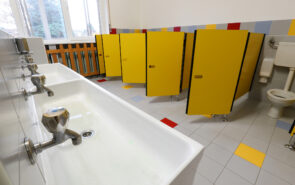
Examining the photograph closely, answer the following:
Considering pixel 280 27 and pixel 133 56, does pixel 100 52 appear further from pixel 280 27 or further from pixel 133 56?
pixel 280 27

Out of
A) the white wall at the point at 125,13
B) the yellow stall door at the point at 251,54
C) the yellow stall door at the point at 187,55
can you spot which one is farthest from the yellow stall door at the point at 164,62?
the white wall at the point at 125,13

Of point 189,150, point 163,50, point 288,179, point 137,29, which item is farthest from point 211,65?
point 137,29

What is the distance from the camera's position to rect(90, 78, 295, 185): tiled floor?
1.19m

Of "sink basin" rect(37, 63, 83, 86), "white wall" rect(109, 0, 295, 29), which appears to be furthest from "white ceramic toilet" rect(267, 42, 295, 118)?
"sink basin" rect(37, 63, 83, 86)

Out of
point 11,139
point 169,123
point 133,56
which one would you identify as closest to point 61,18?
point 133,56

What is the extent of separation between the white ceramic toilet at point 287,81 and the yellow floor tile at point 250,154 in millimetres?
897

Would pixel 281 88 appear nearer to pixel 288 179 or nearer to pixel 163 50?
pixel 288 179

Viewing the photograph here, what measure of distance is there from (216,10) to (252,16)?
600mm

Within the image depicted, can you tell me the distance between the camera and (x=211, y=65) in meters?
1.61

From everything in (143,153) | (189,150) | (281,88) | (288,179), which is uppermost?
(189,150)

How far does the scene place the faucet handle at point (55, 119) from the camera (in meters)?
0.32

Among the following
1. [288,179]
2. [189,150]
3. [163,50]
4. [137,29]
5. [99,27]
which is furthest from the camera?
[137,29]

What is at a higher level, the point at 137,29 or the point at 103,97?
the point at 137,29

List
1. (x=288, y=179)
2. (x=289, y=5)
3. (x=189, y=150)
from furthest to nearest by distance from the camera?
(x=289, y=5) < (x=288, y=179) < (x=189, y=150)
